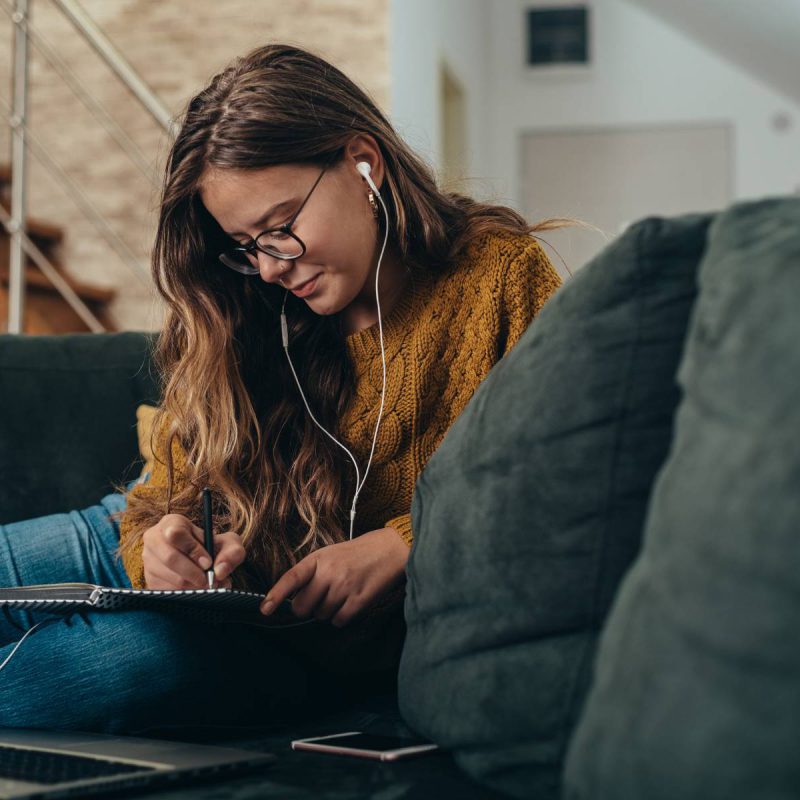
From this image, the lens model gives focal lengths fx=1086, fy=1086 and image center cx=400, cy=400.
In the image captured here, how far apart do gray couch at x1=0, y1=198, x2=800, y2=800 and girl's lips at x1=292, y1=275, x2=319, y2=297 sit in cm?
41

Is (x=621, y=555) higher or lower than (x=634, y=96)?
lower

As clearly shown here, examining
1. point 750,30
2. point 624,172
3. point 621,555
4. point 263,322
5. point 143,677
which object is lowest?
point 143,677

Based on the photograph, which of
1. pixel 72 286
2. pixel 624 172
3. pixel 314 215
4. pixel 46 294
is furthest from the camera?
pixel 624 172

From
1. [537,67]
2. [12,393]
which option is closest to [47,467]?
[12,393]

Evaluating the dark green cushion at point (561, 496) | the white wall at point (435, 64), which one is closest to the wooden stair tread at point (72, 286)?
the white wall at point (435, 64)

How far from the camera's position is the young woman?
3.91ft

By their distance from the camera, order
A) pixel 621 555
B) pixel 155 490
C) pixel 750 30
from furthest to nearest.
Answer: pixel 750 30 < pixel 155 490 < pixel 621 555

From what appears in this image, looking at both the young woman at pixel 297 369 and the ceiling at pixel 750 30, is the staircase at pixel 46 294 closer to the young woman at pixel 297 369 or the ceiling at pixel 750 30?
the young woman at pixel 297 369

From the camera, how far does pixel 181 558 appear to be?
46.3 inches

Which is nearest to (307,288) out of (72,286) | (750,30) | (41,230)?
(72,286)

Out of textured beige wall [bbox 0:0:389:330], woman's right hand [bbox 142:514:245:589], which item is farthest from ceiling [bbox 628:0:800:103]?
woman's right hand [bbox 142:514:245:589]

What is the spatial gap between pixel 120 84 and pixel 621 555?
13.2ft

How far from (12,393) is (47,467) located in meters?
0.14

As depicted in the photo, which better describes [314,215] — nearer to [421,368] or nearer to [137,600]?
[421,368]
